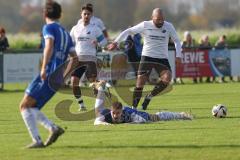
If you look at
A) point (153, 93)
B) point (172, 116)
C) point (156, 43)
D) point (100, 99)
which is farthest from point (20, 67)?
point (172, 116)

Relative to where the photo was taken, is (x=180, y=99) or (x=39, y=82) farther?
(x=180, y=99)

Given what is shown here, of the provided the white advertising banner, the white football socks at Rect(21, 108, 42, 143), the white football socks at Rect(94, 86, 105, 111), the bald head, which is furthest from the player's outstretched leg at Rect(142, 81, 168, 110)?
the white advertising banner

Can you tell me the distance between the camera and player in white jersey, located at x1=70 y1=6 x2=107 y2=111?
19750 mm

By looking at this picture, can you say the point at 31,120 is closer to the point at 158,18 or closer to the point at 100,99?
the point at 100,99

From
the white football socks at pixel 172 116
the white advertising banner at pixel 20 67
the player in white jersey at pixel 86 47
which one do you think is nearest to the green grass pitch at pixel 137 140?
the white football socks at pixel 172 116

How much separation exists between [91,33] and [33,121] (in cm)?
787

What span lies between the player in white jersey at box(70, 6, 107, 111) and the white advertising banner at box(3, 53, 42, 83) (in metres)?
11.3

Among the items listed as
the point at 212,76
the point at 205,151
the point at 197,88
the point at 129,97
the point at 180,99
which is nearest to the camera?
the point at 205,151

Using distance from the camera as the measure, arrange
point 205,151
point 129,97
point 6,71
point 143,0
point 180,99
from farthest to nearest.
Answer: point 143,0, point 6,71, point 180,99, point 129,97, point 205,151

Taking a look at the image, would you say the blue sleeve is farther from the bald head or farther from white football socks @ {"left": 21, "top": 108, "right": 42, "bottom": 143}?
the bald head

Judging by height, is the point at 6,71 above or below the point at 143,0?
below

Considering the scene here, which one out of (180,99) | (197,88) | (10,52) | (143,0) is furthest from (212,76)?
(143,0)

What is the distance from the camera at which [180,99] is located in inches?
916

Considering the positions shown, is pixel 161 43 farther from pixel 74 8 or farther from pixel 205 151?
pixel 74 8
